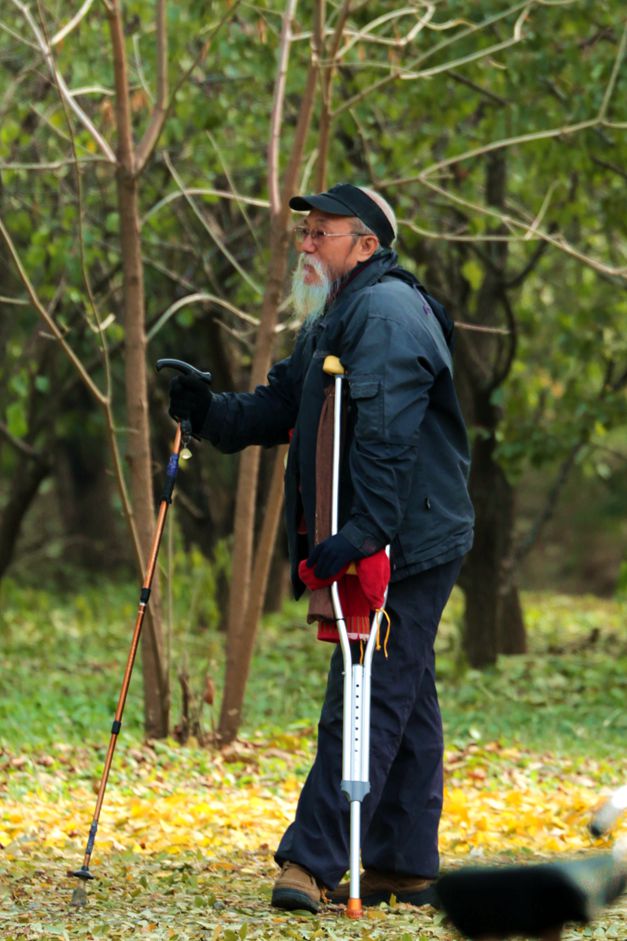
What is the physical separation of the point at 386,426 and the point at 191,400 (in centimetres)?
95

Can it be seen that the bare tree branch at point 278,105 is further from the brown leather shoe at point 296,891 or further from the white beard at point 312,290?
the brown leather shoe at point 296,891

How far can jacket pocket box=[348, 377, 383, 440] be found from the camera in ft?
15.1

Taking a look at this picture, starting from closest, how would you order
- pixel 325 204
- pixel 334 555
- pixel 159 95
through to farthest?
1. pixel 334 555
2. pixel 325 204
3. pixel 159 95

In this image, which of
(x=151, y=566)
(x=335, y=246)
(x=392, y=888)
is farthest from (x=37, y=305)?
(x=392, y=888)

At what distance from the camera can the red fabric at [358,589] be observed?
458 centimetres

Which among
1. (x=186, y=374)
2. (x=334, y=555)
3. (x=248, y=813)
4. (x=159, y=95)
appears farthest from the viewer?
(x=159, y=95)

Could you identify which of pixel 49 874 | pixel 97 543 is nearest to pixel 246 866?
pixel 49 874

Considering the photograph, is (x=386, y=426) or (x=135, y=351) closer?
(x=386, y=426)

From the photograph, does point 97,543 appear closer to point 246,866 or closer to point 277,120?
point 277,120

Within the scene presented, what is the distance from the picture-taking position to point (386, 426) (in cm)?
459

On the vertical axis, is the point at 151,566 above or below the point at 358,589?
above

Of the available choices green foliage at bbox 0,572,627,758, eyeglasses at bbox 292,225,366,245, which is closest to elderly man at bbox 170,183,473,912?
eyeglasses at bbox 292,225,366,245

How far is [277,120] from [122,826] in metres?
3.81

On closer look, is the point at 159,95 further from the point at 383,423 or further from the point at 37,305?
the point at 383,423
